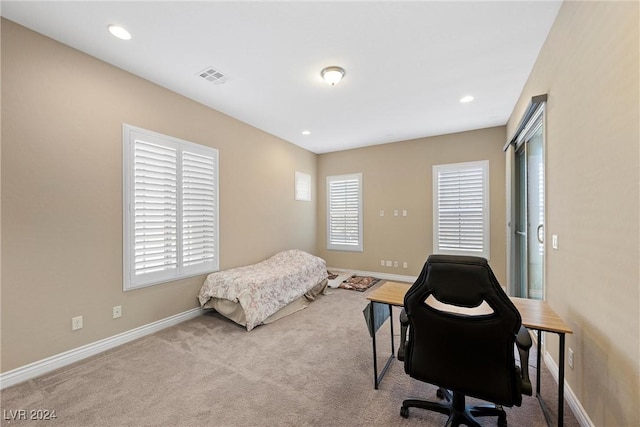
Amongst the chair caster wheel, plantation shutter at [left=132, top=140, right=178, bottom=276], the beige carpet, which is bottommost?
the beige carpet

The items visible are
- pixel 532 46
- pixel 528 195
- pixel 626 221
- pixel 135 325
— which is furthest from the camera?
pixel 528 195

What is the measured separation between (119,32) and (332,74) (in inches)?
74.7

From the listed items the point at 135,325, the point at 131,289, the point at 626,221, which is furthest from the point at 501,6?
the point at 135,325

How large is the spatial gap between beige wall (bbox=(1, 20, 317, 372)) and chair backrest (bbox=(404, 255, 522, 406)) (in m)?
2.91

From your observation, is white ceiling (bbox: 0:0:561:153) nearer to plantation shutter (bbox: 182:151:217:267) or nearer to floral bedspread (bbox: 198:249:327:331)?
plantation shutter (bbox: 182:151:217:267)

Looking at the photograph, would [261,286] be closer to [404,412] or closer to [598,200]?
[404,412]

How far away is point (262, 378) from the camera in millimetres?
2193

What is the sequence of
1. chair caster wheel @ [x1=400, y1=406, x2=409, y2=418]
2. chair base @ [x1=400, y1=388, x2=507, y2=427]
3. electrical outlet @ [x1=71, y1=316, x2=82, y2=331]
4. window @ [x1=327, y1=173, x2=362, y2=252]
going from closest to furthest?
1. chair base @ [x1=400, y1=388, x2=507, y2=427]
2. chair caster wheel @ [x1=400, y1=406, x2=409, y2=418]
3. electrical outlet @ [x1=71, y1=316, x2=82, y2=331]
4. window @ [x1=327, y1=173, x2=362, y2=252]

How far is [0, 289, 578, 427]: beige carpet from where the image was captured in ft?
5.77

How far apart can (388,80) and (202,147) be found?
2.52m

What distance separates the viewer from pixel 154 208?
302cm

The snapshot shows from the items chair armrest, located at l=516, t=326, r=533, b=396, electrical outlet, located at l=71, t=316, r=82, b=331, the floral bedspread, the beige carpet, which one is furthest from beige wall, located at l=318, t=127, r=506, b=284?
electrical outlet, located at l=71, t=316, r=82, b=331

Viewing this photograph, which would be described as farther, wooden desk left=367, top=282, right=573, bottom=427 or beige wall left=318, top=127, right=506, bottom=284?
beige wall left=318, top=127, right=506, bottom=284

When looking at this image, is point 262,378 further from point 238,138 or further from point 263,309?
point 238,138
